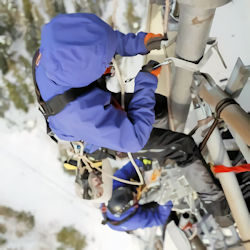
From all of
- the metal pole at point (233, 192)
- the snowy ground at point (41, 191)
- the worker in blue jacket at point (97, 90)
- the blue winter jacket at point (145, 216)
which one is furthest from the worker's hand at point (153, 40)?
the snowy ground at point (41, 191)

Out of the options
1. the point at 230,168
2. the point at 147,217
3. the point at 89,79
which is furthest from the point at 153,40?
the point at 147,217

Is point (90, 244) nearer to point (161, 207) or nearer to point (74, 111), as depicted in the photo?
point (161, 207)

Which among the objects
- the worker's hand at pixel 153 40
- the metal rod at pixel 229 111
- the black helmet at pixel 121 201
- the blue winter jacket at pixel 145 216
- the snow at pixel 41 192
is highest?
the worker's hand at pixel 153 40

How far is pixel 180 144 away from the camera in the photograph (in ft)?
4.48

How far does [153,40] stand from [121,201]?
1.26 meters

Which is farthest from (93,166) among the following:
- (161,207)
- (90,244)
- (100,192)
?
(90,244)

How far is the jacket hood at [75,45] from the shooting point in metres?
0.82

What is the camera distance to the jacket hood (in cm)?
82

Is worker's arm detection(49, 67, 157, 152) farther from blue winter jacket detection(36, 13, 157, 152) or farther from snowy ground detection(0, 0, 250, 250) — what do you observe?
snowy ground detection(0, 0, 250, 250)

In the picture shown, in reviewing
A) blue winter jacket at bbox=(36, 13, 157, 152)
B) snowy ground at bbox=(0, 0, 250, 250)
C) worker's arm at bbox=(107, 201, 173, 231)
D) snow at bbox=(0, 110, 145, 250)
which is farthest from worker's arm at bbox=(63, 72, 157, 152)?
snow at bbox=(0, 110, 145, 250)

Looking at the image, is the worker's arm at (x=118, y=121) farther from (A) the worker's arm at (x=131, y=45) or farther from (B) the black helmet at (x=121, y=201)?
(B) the black helmet at (x=121, y=201)

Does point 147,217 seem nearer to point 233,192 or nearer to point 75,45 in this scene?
point 233,192

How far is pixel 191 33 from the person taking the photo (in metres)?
0.90

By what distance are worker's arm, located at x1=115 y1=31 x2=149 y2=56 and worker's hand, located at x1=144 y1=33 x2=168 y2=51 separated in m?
0.04
